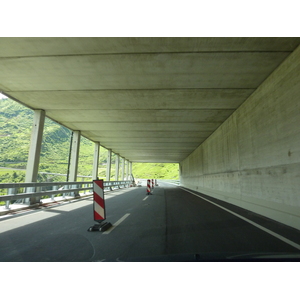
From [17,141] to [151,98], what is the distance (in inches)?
2200

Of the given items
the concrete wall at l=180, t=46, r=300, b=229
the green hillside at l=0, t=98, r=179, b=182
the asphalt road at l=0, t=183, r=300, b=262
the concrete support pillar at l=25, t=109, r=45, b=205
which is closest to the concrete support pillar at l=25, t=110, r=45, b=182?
the concrete support pillar at l=25, t=109, r=45, b=205

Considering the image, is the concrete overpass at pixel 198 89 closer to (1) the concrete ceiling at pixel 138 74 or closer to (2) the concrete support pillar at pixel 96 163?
(1) the concrete ceiling at pixel 138 74

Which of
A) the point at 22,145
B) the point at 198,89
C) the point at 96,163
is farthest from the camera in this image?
the point at 22,145

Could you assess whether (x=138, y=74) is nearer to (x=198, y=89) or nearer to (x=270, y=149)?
(x=198, y=89)

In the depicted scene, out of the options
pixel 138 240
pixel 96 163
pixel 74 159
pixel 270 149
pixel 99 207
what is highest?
pixel 96 163

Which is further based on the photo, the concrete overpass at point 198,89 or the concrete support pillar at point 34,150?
the concrete support pillar at point 34,150

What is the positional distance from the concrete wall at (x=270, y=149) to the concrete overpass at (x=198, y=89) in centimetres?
3

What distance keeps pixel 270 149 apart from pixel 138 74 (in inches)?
211

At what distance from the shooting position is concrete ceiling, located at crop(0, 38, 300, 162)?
Result: 557cm

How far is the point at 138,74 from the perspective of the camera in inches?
283

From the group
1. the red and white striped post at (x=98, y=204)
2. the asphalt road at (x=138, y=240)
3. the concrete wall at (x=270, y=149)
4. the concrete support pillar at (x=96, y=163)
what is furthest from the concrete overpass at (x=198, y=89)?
Answer: the concrete support pillar at (x=96, y=163)

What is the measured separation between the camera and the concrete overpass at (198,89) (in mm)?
5543

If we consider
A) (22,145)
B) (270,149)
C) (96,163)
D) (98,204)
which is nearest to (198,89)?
(270,149)
